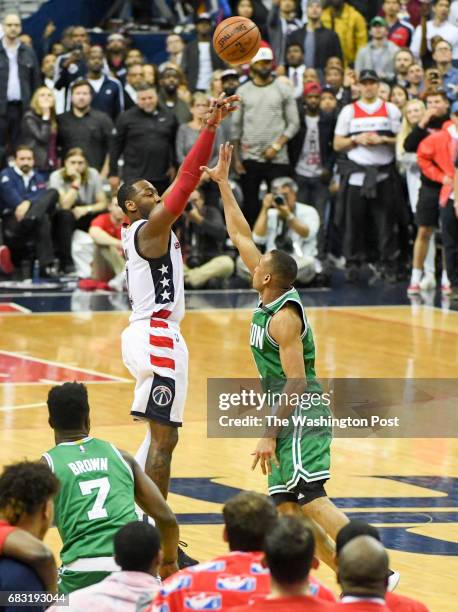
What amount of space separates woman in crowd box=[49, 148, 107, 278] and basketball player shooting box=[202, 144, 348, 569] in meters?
10.7

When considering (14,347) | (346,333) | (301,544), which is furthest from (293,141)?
(301,544)

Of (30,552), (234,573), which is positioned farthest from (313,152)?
(234,573)

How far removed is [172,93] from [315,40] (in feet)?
7.77

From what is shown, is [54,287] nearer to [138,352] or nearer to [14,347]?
[14,347]

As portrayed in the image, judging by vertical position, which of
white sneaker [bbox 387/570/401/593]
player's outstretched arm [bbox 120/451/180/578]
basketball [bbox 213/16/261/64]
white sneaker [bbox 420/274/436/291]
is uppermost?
basketball [bbox 213/16/261/64]

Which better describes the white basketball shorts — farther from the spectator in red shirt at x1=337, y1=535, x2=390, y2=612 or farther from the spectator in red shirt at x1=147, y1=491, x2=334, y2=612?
the spectator in red shirt at x1=337, y1=535, x2=390, y2=612

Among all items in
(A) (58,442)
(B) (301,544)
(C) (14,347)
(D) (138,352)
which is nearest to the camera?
(B) (301,544)

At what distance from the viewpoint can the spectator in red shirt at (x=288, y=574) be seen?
4.88 metres

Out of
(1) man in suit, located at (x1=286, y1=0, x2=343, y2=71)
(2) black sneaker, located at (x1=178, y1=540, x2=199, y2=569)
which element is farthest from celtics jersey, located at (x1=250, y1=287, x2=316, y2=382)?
(1) man in suit, located at (x1=286, y1=0, x2=343, y2=71)

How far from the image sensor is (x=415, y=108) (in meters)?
18.3

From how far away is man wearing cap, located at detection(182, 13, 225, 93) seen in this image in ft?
67.9

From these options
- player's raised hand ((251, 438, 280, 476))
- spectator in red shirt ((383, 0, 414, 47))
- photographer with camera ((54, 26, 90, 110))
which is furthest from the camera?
spectator in red shirt ((383, 0, 414, 47))

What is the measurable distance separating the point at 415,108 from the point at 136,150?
137 inches

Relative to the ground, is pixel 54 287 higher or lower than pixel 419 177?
lower
